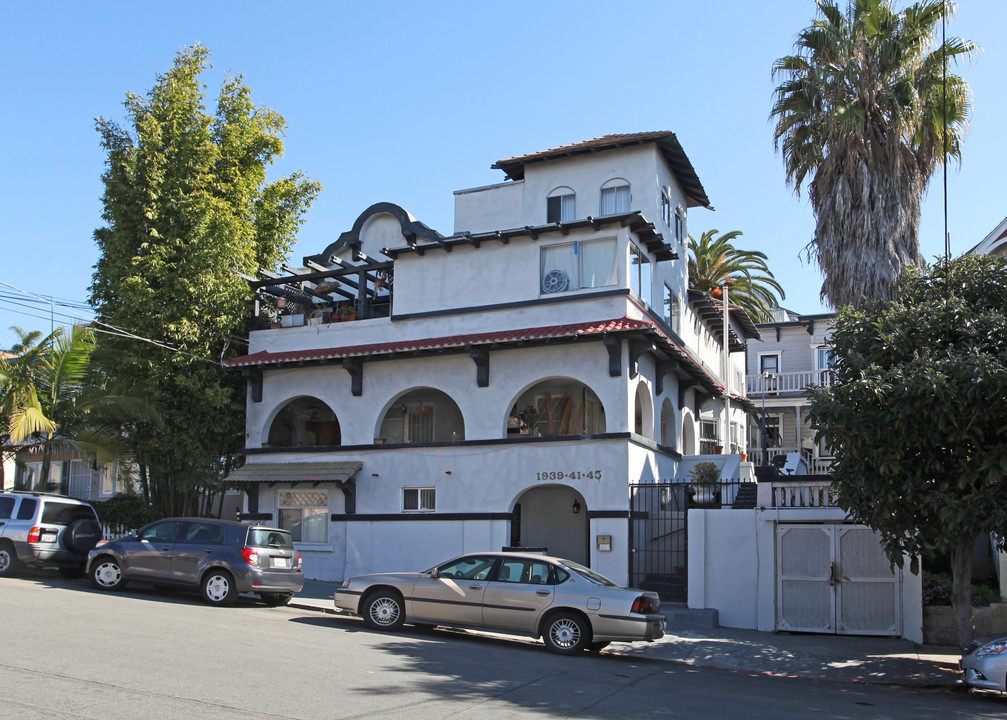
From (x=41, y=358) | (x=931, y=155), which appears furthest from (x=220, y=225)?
(x=931, y=155)

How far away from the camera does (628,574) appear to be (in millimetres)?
19047

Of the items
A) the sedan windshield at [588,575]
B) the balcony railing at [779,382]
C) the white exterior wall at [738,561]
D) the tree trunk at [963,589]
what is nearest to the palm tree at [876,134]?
the white exterior wall at [738,561]

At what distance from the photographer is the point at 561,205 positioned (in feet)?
82.9

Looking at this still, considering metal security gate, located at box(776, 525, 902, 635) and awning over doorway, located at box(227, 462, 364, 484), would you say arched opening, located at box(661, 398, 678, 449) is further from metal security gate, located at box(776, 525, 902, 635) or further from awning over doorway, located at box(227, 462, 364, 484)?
awning over doorway, located at box(227, 462, 364, 484)

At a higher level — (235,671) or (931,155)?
(931,155)

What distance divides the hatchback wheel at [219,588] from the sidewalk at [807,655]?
673 centimetres

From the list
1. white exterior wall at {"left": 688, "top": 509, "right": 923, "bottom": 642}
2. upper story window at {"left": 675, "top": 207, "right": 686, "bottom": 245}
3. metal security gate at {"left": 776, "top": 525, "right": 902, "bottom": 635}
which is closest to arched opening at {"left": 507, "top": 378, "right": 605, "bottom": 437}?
white exterior wall at {"left": 688, "top": 509, "right": 923, "bottom": 642}

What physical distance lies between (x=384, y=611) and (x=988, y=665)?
8.59 m

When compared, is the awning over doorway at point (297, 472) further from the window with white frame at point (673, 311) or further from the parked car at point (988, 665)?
the parked car at point (988, 665)

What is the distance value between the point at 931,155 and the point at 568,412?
1025cm

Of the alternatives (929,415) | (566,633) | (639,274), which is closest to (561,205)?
(639,274)

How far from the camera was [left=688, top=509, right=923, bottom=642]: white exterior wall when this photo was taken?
1703 cm

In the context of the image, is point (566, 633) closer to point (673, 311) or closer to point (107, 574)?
point (107, 574)

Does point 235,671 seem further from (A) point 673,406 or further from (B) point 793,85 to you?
(B) point 793,85
